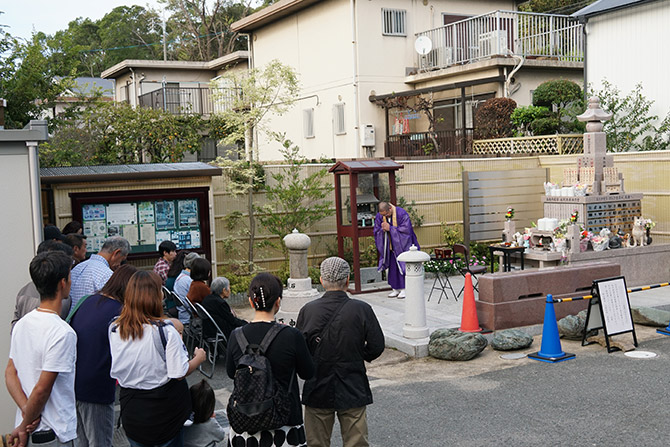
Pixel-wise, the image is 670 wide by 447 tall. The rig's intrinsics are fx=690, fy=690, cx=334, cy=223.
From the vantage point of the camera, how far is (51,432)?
4.25 m

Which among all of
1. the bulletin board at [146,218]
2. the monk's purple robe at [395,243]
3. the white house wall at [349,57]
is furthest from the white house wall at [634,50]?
the bulletin board at [146,218]

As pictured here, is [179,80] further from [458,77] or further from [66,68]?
[66,68]

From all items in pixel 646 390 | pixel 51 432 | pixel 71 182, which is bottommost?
pixel 646 390

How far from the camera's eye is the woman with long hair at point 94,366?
4.67 meters

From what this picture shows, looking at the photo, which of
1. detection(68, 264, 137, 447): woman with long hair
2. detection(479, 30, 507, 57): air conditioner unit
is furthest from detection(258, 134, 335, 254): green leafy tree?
detection(68, 264, 137, 447): woman with long hair

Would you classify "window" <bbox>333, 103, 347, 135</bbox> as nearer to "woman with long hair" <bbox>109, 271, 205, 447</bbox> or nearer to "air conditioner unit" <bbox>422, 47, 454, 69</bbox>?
"air conditioner unit" <bbox>422, 47, 454, 69</bbox>

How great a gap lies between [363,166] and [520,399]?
23.2ft

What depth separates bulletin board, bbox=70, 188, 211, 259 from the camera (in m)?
11.8

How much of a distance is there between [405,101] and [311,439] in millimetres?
18035

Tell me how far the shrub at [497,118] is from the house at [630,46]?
98.3 inches

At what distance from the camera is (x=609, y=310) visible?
9383mm

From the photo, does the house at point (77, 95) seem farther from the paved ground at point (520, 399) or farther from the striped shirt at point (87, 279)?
the striped shirt at point (87, 279)

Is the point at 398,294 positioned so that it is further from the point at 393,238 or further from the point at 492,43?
the point at 492,43

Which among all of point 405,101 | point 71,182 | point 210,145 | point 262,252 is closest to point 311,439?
point 71,182
